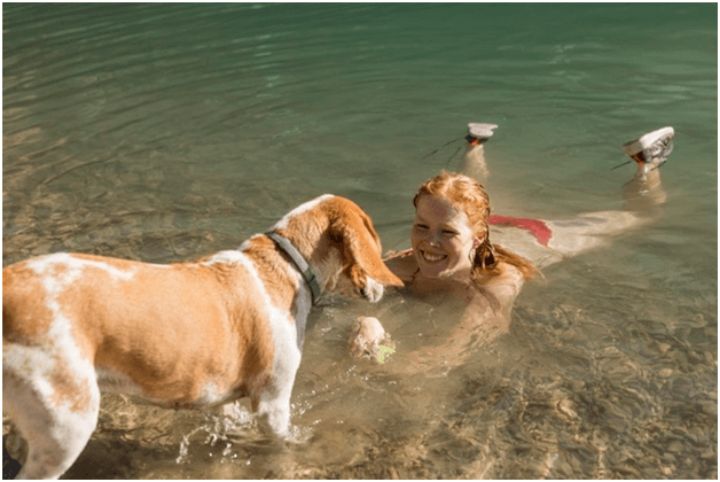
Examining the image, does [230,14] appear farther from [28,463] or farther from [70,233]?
[28,463]

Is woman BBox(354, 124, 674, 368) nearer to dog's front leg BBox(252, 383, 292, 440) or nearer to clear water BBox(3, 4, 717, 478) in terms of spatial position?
clear water BBox(3, 4, 717, 478)

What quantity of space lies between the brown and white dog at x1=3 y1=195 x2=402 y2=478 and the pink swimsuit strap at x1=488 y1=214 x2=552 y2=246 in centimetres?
288

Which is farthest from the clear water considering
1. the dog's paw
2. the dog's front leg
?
the dog's paw

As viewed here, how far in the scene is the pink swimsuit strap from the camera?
7171 mm

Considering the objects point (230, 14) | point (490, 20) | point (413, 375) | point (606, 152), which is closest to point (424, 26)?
point (490, 20)

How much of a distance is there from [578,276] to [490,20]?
39.0ft

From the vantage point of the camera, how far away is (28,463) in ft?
11.6

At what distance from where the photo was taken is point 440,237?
5.80m

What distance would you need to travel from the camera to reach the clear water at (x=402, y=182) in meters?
4.73

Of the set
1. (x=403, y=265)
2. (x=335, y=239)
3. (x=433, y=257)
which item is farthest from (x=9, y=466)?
(x=403, y=265)

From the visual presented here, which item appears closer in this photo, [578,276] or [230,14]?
[578,276]

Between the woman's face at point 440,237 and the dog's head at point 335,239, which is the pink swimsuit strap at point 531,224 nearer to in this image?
the woman's face at point 440,237

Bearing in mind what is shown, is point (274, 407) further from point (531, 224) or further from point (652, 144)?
point (652, 144)

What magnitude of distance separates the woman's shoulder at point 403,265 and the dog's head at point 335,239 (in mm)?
1987
